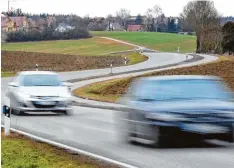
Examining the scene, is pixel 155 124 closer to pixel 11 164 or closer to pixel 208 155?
pixel 208 155

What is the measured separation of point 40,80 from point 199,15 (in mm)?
84790

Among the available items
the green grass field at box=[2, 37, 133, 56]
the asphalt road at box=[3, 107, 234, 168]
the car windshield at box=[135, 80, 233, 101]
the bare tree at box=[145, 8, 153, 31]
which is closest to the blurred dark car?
the car windshield at box=[135, 80, 233, 101]

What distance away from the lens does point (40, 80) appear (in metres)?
24.2

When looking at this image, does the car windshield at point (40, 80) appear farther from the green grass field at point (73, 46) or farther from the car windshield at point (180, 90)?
the green grass field at point (73, 46)

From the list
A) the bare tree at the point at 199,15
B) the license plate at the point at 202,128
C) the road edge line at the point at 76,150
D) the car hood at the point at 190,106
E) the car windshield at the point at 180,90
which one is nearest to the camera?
the road edge line at the point at 76,150

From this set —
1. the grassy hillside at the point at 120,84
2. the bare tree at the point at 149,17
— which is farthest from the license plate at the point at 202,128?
the bare tree at the point at 149,17

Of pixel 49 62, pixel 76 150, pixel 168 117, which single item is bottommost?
pixel 49 62

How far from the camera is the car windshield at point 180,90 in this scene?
14216 millimetres

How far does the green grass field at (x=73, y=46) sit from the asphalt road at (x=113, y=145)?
9084cm

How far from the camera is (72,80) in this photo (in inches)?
1902

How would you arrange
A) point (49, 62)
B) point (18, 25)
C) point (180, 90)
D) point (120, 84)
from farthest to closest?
point (18, 25)
point (49, 62)
point (120, 84)
point (180, 90)

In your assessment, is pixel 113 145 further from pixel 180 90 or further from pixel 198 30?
pixel 198 30

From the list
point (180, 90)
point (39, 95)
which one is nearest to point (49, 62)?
point (39, 95)

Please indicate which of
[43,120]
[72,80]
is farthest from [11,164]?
[72,80]
